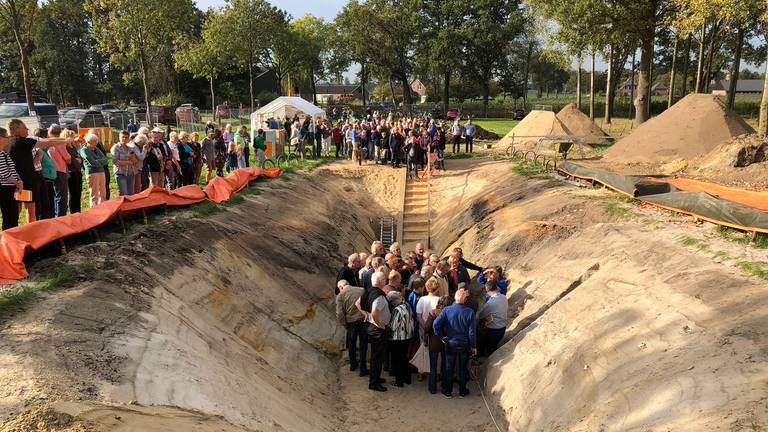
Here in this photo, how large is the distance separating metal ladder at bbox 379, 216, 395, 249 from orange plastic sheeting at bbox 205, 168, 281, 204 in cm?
438

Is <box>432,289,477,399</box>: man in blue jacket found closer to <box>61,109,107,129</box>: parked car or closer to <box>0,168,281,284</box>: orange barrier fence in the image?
<box>0,168,281,284</box>: orange barrier fence

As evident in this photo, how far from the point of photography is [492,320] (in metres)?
9.74

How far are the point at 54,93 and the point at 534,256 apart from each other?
70992 mm

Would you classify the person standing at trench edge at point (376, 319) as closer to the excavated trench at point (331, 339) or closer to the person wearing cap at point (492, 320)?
the excavated trench at point (331, 339)

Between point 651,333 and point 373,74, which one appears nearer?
point 651,333

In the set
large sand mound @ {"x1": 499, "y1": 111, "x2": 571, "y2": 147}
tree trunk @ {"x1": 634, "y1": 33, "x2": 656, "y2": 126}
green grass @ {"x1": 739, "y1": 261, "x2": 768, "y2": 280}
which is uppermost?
tree trunk @ {"x1": 634, "y1": 33, "x2": 656, "y2": 126}

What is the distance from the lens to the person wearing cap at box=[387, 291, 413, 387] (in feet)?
29.5

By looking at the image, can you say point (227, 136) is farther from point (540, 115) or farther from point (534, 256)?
point (540, 115)

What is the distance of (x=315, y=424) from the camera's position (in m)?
7.71

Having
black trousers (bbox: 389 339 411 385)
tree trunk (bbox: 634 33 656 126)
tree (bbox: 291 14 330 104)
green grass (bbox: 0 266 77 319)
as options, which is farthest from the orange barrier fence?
tree (bbox: 291 14 330 104)

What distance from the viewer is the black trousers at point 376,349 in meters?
9.07

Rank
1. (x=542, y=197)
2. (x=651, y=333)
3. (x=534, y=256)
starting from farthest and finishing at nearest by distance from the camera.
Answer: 1. (x=542, y=197)
2. (x=534, y=256)
3. (x=651, y=333)

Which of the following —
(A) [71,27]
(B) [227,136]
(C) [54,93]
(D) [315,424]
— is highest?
(A) [71,27]

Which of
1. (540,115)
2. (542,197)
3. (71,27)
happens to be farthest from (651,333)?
(71,27)
